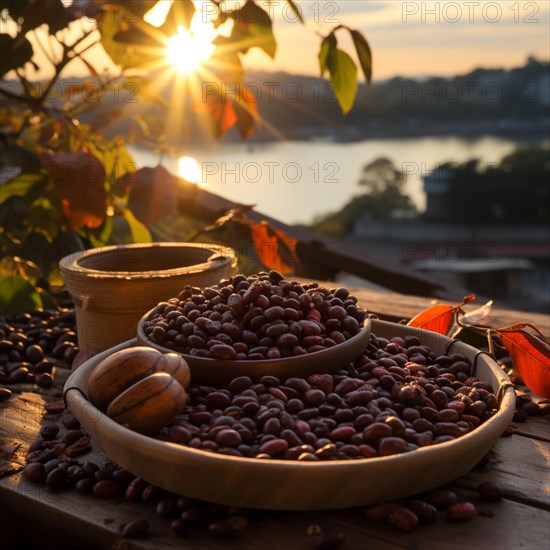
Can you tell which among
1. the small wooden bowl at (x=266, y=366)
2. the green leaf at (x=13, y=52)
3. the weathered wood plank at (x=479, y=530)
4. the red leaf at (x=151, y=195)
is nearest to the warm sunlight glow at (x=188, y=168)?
the red leaf at (x=151, y=195)

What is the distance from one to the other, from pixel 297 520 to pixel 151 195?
2.89 ft

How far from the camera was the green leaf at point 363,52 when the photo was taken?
1.17 metres

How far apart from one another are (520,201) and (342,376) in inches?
231

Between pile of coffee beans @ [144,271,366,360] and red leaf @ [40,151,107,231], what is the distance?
1.62 feet

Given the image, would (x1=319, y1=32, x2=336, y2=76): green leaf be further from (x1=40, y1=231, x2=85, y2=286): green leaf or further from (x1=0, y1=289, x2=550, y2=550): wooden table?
(x1=40, y1=231, x2=85, y2=286): green leaf

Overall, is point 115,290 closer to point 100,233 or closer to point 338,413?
point 338,413

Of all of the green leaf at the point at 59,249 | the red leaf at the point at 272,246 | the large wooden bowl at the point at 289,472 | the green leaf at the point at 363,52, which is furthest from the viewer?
the green leaf at the point at 59,249

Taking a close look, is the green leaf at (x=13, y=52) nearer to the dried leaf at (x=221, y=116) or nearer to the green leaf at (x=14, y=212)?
the green leaf at (x=14, y=212)

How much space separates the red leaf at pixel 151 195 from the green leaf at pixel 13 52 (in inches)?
14.6

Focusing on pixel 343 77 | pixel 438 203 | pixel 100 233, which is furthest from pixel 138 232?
pixel 438 203

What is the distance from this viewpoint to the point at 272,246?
1562 millimetres

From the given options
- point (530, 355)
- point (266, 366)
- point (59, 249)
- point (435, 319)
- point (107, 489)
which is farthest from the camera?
point (59, 249)

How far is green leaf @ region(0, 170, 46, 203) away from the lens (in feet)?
5.50

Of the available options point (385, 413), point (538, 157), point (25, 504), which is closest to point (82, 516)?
point (25, 504)
